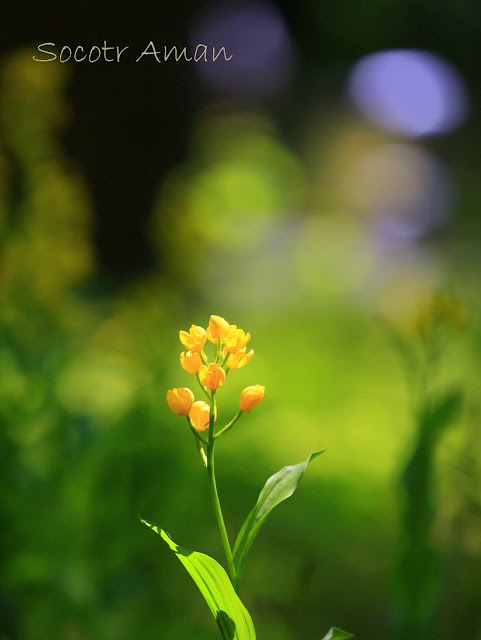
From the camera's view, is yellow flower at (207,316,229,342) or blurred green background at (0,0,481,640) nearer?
yellow flower at (207,316,229,342)

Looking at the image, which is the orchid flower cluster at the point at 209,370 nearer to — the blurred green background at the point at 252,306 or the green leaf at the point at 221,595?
the green leaf at the point at 221,595

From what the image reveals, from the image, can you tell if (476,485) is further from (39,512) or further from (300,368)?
(39,512)

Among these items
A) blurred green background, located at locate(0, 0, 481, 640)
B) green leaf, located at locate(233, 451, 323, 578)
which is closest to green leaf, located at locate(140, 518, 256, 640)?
green leaf, located at locate(233, 451, 323, 578)

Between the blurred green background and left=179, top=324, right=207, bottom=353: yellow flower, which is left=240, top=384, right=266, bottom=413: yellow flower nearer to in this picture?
left=179, top=324, right=207, bottom=353: yellow flower

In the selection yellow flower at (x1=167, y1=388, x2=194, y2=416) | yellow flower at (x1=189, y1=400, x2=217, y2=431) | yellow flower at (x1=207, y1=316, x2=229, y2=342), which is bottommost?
yellow flower at (x1=189, y1=400, x2=217, y2=431)

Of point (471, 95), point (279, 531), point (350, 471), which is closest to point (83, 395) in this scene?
point (279, 531)

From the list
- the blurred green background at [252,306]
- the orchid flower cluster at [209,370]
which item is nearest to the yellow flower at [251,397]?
the orchid flower cluster at [209,370]
